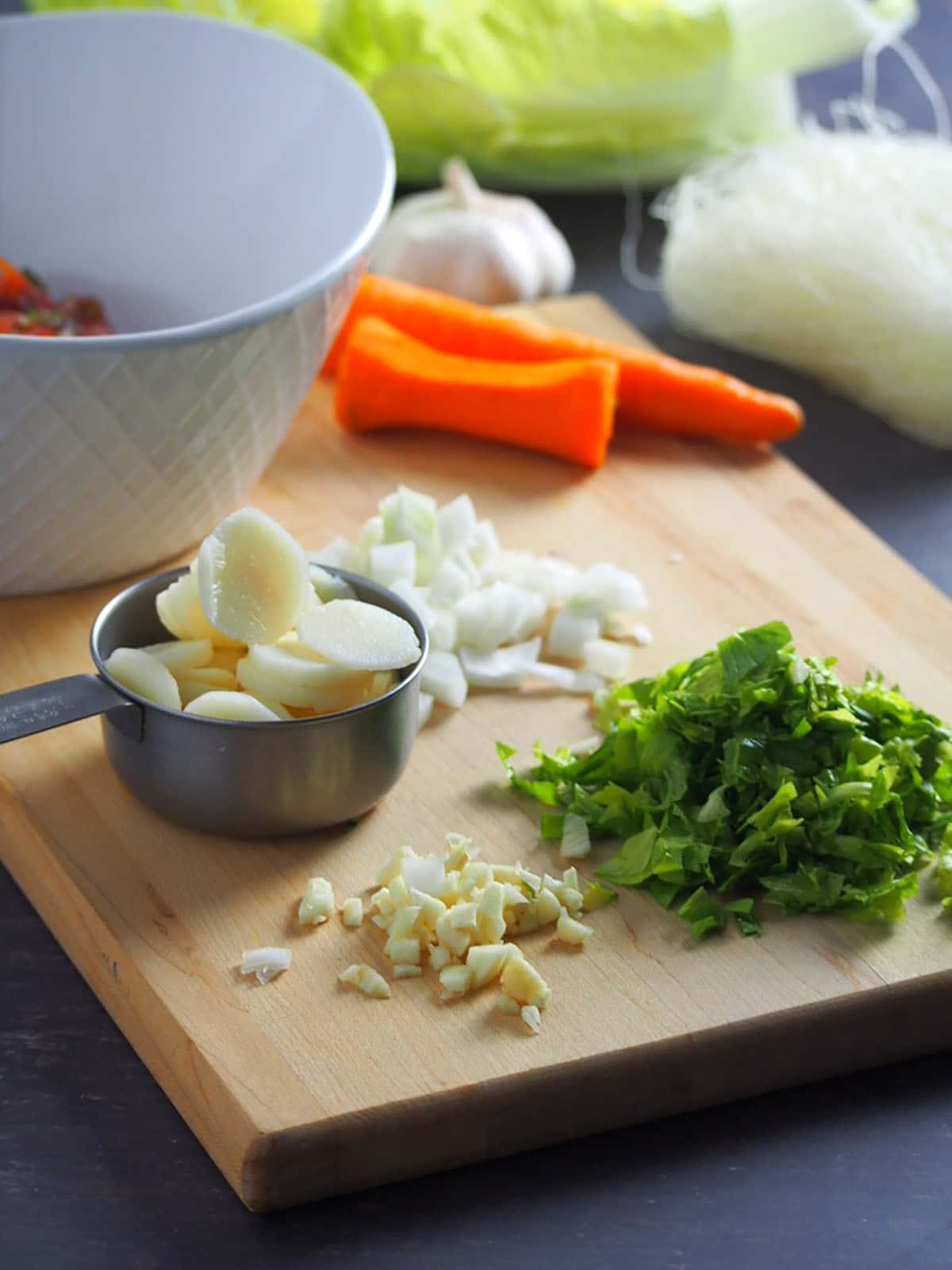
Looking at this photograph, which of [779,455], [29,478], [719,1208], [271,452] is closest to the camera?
[719,1208]

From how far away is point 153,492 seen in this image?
1.85 m

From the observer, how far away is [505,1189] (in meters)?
1.33

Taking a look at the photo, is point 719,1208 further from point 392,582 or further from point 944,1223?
point 392,582

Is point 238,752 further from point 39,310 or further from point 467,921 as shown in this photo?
point 39,310

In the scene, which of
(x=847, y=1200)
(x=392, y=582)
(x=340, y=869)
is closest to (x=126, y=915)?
(x=340, y=869)

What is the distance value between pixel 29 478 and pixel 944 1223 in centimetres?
113

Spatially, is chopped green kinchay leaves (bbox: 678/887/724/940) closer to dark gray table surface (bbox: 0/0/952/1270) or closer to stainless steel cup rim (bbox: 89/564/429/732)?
dark gray table surface (bbox: 0/0/952/1270)

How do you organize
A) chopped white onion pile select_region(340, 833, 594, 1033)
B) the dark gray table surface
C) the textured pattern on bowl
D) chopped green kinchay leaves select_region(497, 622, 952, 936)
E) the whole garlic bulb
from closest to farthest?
the dark gray table surface
chopped white onion pile select_region(340, 833, 594, 1033)
chopped green kinchay leaves select_region(497, 622, 952, 936)
the textured pattern on bowl
the whole garlic bulb

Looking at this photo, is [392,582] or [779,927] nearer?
[779,927]

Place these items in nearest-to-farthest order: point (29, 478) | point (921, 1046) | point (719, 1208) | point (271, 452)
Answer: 1. point (719, 1208)
2. point (921, 1046)
3. point (29, 478)
4. point (271, 452)

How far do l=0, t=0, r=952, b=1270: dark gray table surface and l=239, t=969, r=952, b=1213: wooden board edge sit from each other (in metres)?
0.02

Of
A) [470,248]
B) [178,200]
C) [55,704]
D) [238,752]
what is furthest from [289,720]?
[470,248]

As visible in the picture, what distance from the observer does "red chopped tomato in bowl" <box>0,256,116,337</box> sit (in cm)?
205

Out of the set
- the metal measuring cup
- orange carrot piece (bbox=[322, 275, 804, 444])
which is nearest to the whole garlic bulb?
orange carrot piece (bbox=[322, 275, 804, 444])
